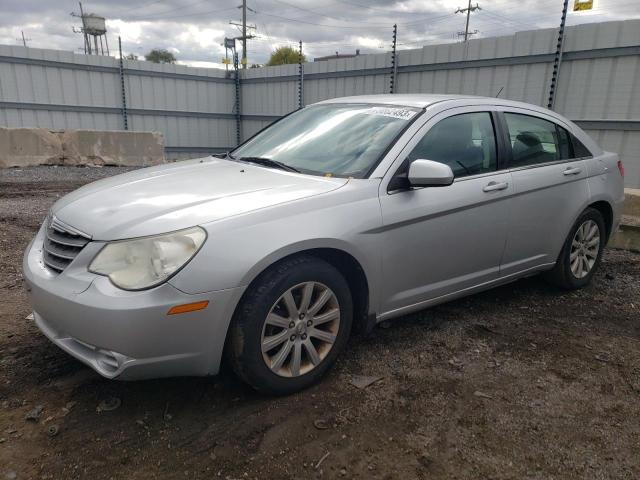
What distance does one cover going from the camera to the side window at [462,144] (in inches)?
130

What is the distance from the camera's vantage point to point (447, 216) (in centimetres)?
321

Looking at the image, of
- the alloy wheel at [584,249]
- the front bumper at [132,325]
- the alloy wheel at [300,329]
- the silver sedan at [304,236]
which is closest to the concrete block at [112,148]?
the silver sedan at [304,236]

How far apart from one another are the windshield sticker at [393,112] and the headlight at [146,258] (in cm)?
167

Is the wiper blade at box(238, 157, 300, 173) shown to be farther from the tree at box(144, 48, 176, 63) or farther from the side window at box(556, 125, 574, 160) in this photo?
the tree at box(144, 48, 176, 63)

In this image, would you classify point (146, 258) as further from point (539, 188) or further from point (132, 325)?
point (539, 188)

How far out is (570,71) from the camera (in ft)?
28.5

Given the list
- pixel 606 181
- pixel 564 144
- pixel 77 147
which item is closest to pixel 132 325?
pixel 564 144

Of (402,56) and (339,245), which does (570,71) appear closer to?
(402,56)

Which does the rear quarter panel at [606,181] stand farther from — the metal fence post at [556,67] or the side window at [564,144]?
the metal fence post at [556,67]

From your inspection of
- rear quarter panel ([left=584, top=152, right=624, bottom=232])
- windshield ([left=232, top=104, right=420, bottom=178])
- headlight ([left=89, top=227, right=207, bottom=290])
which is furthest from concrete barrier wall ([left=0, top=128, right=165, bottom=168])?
rear quarter panel ([left=584, top=152, right=624, bottom=232])

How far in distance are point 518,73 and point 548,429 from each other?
27.4 ft

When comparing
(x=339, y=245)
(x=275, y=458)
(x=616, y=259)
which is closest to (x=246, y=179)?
(x=339, y=245)

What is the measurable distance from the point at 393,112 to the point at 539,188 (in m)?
1.29

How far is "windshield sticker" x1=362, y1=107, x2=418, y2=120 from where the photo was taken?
131 inches
